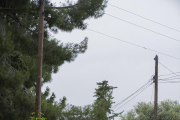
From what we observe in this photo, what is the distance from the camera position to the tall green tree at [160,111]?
2999cm

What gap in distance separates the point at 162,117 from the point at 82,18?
74.4 feet

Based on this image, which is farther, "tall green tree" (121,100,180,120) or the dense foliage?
"tall green tree" (121,100,180,120)

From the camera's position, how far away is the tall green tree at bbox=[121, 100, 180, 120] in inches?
1181

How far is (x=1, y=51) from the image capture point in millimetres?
9297

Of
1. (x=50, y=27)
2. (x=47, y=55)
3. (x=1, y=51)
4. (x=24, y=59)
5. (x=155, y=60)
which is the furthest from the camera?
(x=155, y=60)

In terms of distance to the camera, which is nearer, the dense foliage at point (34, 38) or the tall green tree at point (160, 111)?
the dense foliage at point (34, 38)

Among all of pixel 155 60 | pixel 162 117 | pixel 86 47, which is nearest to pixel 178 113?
pixel 162 117

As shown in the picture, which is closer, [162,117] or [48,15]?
[48,15]

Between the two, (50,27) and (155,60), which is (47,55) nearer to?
(50,27)

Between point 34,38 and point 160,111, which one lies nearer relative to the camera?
point 34,38

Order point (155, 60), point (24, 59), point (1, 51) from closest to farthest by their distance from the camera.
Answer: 1. point (1, 51)
2. point (24, 59)
3. point (155, 60)

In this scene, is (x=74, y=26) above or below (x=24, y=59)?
above

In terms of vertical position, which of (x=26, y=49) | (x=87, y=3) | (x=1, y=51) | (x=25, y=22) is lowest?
(x=1, y=51)

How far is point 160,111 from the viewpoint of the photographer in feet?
102
